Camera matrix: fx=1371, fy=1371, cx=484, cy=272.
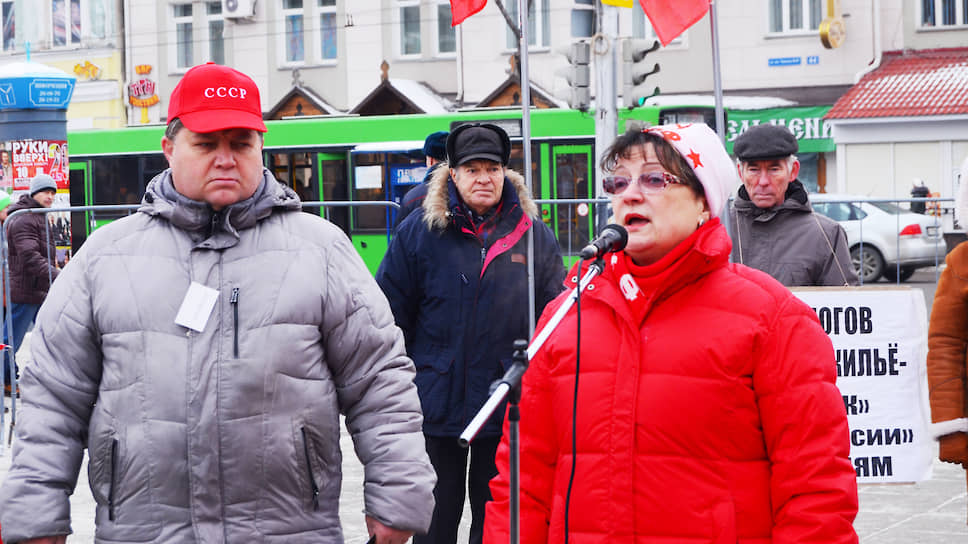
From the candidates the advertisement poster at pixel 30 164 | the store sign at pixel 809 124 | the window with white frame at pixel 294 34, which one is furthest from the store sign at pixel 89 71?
the advertisement poster at pixel 30 164

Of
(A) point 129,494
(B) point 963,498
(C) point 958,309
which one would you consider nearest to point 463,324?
(C) point 958,309

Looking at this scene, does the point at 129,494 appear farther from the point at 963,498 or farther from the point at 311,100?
the point at 311,100

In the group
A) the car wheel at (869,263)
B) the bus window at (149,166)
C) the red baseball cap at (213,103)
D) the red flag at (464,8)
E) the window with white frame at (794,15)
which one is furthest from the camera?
the window with white frame at (794,15)

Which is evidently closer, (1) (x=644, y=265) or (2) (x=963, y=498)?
(1) (x=644, y=265)

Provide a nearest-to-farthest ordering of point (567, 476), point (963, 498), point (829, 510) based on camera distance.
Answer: point (829, 510)
point (567, 476)
point (963, 498)

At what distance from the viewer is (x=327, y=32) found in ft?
121

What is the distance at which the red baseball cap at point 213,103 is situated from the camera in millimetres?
3533

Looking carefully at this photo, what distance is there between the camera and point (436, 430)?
545 centimetres

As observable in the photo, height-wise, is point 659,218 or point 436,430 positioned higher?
point 659,218

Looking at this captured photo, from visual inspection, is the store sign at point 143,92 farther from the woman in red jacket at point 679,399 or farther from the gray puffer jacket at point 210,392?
the woman in red jacket at point 679,399

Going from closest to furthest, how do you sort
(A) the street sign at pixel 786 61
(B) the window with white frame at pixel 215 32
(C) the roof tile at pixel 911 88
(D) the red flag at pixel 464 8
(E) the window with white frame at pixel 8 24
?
(D) the red flag at pixel 464 8
(C) the roof tile at pixel 911 88
(A) the street sign at pixel 786 61
(B) the window with white frame at pixel 215 32
(E) the window with white frame at pixel 8 24

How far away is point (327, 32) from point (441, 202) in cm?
3207

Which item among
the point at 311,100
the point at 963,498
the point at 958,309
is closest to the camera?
the point at 958,309

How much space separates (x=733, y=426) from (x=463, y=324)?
8.16 ft
